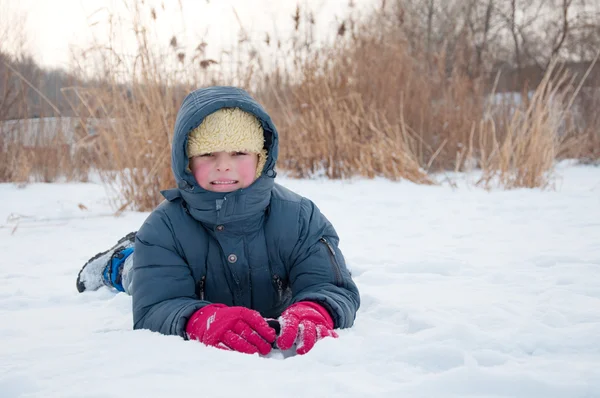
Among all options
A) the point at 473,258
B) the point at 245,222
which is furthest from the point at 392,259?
the point at 245,222

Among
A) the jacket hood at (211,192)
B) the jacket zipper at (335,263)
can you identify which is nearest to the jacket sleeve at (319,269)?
the jacket zipper at (335,263)

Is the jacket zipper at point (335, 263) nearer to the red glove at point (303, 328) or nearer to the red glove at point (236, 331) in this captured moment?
the red glove at point (303, 328)

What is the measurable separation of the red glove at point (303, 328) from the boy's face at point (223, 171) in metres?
0.39

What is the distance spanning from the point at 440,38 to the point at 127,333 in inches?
537

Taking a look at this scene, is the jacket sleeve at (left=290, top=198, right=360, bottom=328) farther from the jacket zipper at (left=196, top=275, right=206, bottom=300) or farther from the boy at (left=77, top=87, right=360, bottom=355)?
the jacket zipper at (left=196, top=275, right=206, bottom=300)

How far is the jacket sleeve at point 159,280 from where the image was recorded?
1.33 metres

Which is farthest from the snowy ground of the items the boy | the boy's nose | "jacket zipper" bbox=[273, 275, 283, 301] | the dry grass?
the dry grass

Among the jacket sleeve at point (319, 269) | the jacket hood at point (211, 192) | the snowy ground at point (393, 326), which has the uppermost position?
the jacket hood at point (211, 192)

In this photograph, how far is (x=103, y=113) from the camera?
3588 mm

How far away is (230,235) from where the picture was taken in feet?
4.80

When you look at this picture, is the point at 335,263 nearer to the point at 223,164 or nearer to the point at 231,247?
the point at 231,247

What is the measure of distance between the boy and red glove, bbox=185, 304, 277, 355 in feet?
0.42

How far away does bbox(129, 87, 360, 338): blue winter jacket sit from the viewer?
1.41 metres


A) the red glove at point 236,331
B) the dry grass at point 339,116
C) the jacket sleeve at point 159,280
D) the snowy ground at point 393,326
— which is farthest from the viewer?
the dry grass at point 339,116
